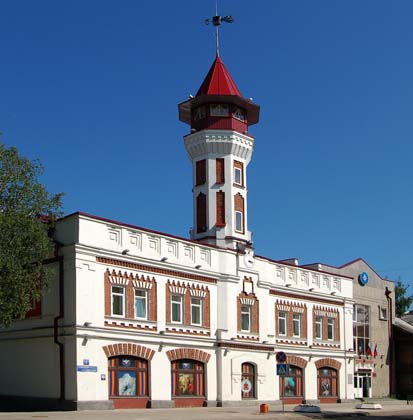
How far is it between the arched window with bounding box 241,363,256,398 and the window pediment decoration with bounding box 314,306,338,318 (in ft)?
25.8

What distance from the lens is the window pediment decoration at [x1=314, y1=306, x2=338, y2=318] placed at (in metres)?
48.3

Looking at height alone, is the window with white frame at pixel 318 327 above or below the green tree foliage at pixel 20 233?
below

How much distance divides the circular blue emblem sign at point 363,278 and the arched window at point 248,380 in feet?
52.8

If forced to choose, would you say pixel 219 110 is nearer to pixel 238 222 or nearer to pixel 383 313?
pixel 238 222

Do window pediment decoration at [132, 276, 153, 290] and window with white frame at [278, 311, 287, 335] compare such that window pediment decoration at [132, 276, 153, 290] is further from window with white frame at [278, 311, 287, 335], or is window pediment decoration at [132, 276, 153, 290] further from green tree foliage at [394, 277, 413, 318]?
green tree foliage at [394, 277, 413, 318]

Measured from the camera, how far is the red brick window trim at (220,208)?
45250 millimetres

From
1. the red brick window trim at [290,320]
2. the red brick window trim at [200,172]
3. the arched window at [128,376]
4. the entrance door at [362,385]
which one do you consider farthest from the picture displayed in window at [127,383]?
the entrance door at [362,385]

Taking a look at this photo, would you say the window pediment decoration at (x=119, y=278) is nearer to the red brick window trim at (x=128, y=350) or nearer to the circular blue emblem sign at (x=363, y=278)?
the red brick window trim at (x=128, y=350)

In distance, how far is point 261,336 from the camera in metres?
43.0

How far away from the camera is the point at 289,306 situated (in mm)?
46000

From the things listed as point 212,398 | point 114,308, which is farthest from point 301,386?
point 114,308

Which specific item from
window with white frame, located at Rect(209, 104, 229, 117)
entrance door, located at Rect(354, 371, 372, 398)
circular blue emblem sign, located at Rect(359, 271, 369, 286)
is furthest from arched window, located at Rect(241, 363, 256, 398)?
circular blue emblem sign, located at Rect(359, 271, 369, 286)

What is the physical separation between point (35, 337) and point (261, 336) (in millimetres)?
14184

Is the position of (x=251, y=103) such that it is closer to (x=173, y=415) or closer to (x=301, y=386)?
(x=301, y=386)
